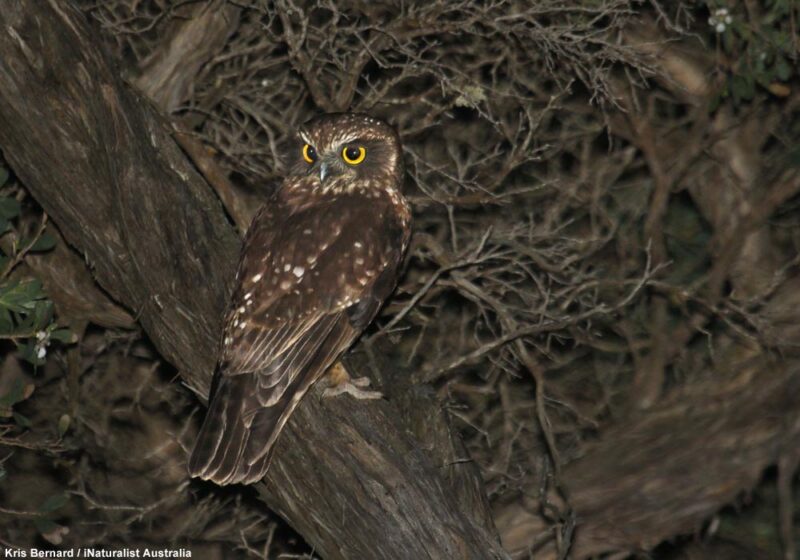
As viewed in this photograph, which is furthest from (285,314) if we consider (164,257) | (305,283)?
(164,257)

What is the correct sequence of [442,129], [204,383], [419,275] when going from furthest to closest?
[442,129]
[419,275]
[204,383]

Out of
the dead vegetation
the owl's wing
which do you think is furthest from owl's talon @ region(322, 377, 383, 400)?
the dead vegetation

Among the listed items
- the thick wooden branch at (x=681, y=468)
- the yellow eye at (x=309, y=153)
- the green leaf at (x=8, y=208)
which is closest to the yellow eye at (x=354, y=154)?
the yellow eye at (x=309, y=153)

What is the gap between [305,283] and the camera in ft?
15.2

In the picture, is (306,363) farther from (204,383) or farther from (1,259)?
(1,259)

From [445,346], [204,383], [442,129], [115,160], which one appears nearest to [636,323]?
[445,346]

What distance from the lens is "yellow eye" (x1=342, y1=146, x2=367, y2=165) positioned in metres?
5.11

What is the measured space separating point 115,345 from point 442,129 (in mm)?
2256

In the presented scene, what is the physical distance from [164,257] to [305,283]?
0.58 m

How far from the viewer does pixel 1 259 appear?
4.78m

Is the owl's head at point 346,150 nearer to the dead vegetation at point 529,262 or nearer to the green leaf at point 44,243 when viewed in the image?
the dead vegetation at point 529,262

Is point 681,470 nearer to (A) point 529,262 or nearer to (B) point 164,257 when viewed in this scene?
(A) point 529,262

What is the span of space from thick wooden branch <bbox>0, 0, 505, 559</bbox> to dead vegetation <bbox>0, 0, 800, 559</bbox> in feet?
2.12

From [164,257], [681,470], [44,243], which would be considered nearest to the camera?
[164,257]
